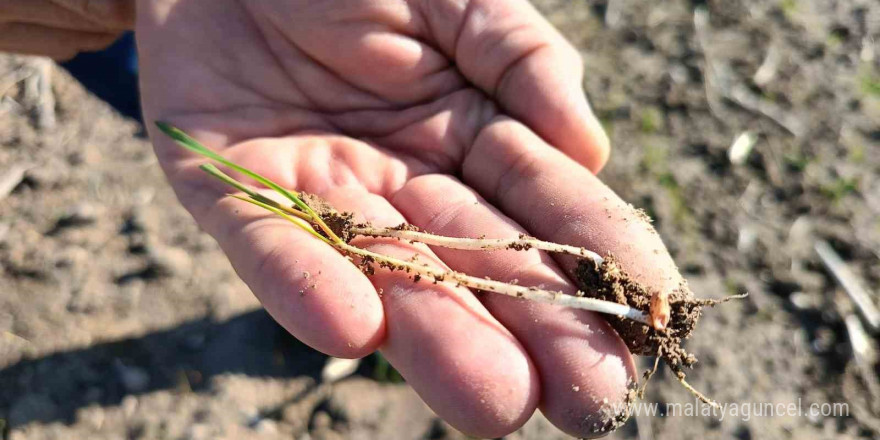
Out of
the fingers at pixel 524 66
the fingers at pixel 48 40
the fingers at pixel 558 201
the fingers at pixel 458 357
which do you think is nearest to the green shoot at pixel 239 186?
the fingers at pixel 458 357

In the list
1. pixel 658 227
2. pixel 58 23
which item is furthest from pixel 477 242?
pixel 58 23

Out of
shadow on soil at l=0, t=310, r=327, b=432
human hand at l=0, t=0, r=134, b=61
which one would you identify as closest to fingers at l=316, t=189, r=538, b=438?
shadow on soil at l=0, t=310, r=327, b=432

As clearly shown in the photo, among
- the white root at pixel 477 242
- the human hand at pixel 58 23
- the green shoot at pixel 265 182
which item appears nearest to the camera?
the white root at pixel 477 242

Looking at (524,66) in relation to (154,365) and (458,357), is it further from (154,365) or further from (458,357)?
(154,365)

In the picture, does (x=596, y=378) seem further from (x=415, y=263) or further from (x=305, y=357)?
(x=305, y=357)

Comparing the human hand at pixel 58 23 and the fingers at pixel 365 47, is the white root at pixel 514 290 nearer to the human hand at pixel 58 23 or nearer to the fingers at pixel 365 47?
the fingers at pixel 365 47

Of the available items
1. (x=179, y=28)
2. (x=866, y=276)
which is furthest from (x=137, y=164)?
(x=866, y=276)

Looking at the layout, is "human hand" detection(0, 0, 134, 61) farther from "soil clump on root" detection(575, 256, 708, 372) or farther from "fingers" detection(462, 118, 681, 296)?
"soil clump on root" detection(575, 256, 708, 372)

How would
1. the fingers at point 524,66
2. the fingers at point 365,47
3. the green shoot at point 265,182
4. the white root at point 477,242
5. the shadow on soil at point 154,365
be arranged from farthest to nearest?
1. the shadow on soil at point 154,365
2. the fingers at point 365,47
3. the fingers at point 524,66
4. the green shoot at point 265,182
5. the white root at point 477,242

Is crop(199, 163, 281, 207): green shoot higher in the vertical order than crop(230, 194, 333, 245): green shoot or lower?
higher
